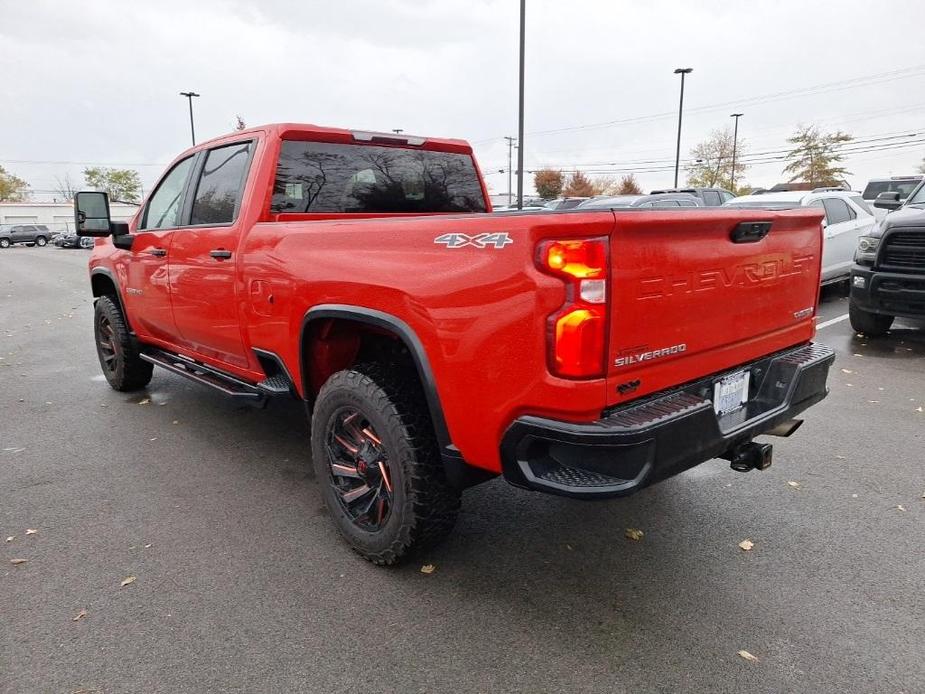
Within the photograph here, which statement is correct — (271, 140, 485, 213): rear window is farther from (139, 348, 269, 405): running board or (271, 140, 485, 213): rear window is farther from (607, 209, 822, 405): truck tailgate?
(607, 209, 822, 405): truck tailgate

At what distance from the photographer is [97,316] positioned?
233 inches

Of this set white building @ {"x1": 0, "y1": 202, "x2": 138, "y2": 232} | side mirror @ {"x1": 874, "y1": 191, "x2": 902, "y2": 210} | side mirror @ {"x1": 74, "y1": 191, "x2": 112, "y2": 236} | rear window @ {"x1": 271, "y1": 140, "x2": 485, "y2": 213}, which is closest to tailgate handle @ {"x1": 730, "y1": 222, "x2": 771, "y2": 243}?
rear window @ {"x1": 271, "y1": 140, "x2": 485, "y2": 213}

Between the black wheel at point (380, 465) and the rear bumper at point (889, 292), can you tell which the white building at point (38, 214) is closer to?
the rear bumper at point (889, 292)

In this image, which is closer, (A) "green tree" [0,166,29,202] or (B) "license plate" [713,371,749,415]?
(B) "license plate" [713,371,749,415]

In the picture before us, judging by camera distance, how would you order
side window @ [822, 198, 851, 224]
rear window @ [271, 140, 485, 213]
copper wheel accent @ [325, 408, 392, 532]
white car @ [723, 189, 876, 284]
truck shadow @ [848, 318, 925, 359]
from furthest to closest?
side window @ [822, 198, 851, 224] < white car @ [723, 189, 876, 284] < truck shadow @ [848, 318, 925, 359] < rear window @ [271, 140, 485, 213] < copper wheel accent @ [325, 408, 392, 532]

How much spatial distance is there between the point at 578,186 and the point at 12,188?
81175mm

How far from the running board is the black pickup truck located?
21.0 ft

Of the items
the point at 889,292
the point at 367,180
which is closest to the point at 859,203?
the point at 889,292

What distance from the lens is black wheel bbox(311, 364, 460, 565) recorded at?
2678 millimetres

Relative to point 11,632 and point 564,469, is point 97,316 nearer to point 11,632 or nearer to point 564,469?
point 11,632

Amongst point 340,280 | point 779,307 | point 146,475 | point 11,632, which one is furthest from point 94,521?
point 779,307

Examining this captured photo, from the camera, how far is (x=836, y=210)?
33.1 ft

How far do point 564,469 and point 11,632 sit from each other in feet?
7.30

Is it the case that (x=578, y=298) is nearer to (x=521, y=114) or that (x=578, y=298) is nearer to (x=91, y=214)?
(x=91, y=214)
